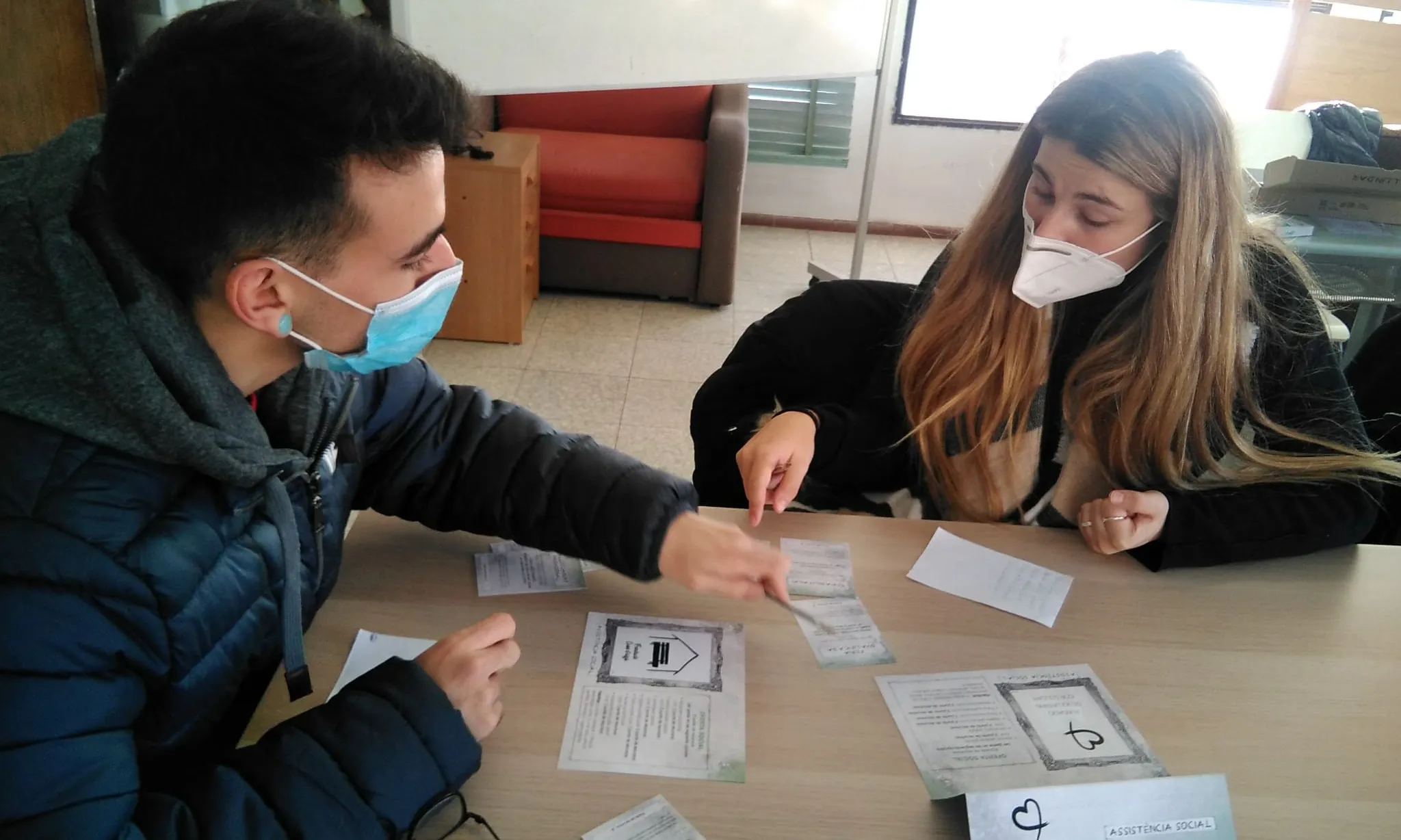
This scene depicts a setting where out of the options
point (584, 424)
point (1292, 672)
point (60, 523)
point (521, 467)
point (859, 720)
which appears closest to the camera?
point (60, 523)

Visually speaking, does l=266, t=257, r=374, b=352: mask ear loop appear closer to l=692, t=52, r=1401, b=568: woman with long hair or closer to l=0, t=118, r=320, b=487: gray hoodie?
l=0, t=118, r=320, b=487: gray hoodie

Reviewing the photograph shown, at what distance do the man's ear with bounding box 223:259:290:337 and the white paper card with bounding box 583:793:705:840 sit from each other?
1.66ft

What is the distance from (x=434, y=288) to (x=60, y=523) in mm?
404

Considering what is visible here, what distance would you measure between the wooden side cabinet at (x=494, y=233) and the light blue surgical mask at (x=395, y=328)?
84.2 inches

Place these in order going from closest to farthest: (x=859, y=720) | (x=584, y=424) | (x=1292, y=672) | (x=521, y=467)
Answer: (x=859, y=720) < (x=1292, y=672) < (x=521, y=467) < (x=584, y=424)

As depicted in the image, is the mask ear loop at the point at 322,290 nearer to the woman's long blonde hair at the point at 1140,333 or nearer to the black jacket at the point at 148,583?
the black jacket at the point at 148,583

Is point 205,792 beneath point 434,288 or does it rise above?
beneath

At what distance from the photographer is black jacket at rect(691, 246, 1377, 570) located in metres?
1.20

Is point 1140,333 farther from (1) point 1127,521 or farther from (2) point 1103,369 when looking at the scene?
(1) point 1127,521

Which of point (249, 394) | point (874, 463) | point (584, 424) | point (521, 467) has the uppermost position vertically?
point (249, 394)

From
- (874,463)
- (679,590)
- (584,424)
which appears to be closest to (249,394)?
(679,590)

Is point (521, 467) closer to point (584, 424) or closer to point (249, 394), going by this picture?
point (249, 394)

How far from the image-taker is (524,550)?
114 cm

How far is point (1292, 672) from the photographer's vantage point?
1.03 m
